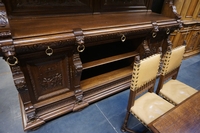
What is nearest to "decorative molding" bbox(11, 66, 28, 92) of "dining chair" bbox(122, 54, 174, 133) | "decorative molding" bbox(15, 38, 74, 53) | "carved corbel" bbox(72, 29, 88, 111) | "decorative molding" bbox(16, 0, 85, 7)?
"decorative molding" bbox(15, 38, 74, 53)

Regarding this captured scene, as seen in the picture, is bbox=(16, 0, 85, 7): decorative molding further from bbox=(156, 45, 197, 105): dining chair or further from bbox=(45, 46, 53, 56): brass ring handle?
bbox=(156, 45, 197, 105): dining chair

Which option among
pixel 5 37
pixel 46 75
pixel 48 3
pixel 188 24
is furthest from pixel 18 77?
pixel 188 24

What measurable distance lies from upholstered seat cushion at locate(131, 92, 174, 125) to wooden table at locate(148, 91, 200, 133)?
34 centimetres

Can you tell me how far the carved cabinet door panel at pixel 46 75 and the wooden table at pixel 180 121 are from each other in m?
0.91

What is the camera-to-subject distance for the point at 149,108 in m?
1.23

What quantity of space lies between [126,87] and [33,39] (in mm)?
1424

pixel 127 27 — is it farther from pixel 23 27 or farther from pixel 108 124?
pixel 108 124

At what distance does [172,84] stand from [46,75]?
138 cm

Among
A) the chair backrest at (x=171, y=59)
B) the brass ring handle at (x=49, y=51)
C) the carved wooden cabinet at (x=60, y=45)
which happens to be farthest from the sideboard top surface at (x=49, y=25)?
the chair backrest at (x=171, y=59)

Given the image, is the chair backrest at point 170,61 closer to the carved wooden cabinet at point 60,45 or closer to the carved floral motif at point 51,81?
the carved wooden cabinet at point 60,45

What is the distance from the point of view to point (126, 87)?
77.5 inches

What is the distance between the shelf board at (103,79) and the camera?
5.38ft

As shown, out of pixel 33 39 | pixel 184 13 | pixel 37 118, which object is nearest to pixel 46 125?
pixel 37 118

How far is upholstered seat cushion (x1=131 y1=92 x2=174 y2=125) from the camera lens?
116 centimetres
